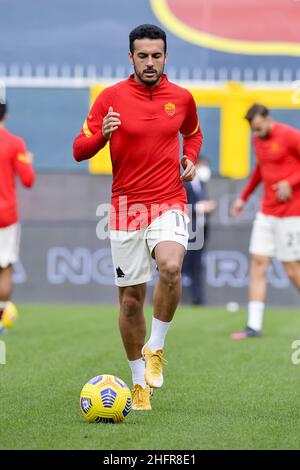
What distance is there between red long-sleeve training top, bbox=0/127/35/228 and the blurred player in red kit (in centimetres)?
251

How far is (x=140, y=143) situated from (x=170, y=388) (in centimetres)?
195

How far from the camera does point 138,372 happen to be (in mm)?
6480

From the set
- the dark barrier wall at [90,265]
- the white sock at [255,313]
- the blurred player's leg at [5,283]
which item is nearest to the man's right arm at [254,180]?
the white sock at [255,313]

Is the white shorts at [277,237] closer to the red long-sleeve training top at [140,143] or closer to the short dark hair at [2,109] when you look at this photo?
the short dark hair at [2,109]

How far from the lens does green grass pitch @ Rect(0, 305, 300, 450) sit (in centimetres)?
519

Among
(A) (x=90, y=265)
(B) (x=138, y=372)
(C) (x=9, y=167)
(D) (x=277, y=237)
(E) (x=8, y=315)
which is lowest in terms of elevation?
(A) (x=90, y=265)

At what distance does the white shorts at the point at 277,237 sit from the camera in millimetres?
10898

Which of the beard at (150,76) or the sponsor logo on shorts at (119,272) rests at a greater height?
the beard at (150,76)

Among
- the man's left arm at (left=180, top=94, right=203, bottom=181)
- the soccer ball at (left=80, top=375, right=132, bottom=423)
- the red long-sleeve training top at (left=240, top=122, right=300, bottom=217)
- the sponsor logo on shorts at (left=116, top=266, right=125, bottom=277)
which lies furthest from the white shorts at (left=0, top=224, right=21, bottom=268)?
the soccer ball at (left=80, top=375, right=132, bottom=423)

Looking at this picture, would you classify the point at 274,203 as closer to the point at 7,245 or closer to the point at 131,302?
the point at 7,245

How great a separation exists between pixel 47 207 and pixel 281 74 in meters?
6.45

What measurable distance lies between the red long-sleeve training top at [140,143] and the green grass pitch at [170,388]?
50.4 inches

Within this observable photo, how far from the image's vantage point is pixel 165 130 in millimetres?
6312

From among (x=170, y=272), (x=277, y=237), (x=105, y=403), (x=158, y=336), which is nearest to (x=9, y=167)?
(x=277, y=237)
